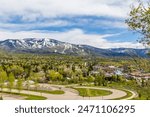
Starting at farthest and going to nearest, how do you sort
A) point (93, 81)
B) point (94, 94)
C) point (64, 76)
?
point (64, 76) → point (93, 81) → point (94, 94)

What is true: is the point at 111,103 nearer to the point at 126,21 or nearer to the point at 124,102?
the point at 124,102

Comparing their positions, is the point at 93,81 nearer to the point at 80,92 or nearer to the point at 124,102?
the point at 80,92

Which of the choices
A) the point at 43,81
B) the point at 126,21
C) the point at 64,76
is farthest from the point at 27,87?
the point at 126,21

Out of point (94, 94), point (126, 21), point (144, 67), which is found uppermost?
point (126, 21)

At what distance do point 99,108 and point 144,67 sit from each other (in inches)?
126

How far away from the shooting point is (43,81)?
327 ft

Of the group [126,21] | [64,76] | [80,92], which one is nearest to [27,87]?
[80,92]

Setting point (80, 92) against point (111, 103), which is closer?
point (111, 103)

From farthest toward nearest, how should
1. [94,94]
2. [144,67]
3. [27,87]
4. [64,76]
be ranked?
[64,76] → [27,87] → [94,94] → [144,67]

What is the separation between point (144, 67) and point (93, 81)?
90.5 m

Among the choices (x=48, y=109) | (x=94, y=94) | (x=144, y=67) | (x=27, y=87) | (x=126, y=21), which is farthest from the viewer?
(x=27, y=87)

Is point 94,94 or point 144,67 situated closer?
point 144,67

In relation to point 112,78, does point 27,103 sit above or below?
above

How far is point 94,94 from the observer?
237 feet
